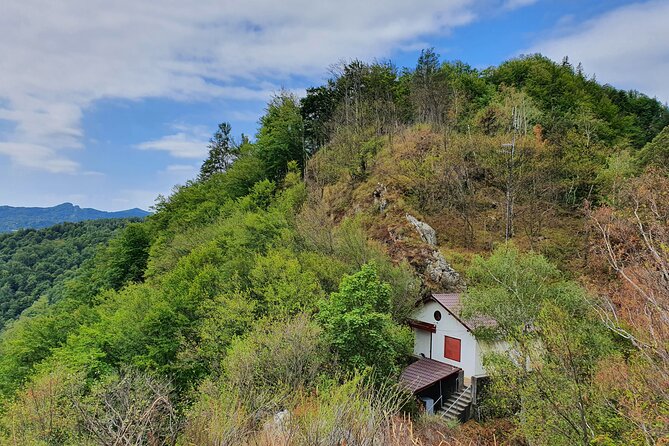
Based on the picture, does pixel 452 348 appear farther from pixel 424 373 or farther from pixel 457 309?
pixel 457 309

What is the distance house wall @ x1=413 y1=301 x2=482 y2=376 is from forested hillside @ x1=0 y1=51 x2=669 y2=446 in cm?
115

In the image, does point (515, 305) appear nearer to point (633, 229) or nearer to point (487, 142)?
point (633, 229)

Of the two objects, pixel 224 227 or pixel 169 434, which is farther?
pixel 224 227

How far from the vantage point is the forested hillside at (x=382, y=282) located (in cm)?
816

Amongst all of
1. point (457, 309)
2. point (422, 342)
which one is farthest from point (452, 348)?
point (457, 309)

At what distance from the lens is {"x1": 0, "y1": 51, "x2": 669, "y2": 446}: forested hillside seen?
8.16 m

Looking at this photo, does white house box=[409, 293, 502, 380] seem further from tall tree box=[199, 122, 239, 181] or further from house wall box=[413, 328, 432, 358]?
tall tree box=[199, 122, 239, 181]

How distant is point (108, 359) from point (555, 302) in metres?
24.3

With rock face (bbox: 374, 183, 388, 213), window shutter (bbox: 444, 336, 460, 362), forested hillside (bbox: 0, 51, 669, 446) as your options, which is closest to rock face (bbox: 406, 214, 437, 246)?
forested hillside (bbox: 0, 51, 669, 446)

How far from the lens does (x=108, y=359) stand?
71.8 ft

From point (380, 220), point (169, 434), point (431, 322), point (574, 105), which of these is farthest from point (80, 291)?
point (574, 105)

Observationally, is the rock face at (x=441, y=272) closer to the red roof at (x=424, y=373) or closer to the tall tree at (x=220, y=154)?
the red roof at (x=424, y=373)

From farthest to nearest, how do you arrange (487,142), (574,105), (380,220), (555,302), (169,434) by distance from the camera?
(574,105)
(487,142)
(380,220)
(555,302)
(169,434)

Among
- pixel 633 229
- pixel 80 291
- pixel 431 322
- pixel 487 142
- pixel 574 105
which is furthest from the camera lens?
pixel 80 291
